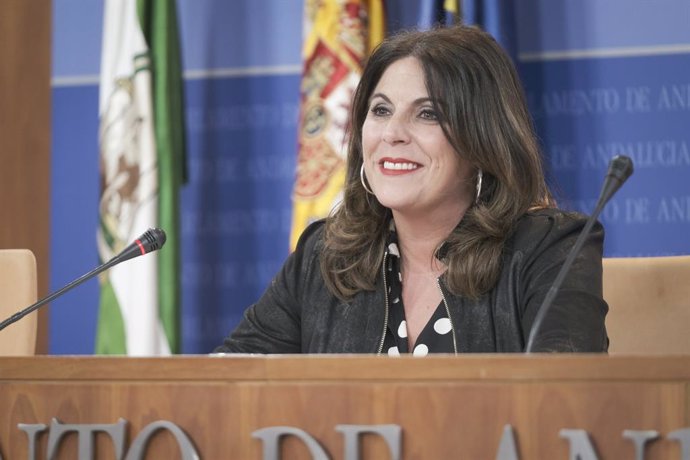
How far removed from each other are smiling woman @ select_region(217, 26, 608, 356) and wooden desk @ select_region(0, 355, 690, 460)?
859 millimetres

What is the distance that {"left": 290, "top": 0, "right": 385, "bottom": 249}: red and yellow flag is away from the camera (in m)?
3.96

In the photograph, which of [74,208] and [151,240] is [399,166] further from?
[74,208]

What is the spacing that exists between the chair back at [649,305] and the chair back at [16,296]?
1416mm

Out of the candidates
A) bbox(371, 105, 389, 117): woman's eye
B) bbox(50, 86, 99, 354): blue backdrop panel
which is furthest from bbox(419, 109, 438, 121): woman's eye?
bbox(50, 86, 99, 354): blue backdrop panel

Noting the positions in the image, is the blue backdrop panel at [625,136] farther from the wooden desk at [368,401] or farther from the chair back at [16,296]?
the wooden desk at [368,401]

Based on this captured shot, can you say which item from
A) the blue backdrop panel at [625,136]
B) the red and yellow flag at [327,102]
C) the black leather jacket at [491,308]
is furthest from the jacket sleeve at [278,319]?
the blue backdrop panel at [625,136]

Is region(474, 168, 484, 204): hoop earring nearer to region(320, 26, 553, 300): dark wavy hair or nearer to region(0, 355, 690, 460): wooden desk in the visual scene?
region(320, 26, 553, 300): dark wavy hair

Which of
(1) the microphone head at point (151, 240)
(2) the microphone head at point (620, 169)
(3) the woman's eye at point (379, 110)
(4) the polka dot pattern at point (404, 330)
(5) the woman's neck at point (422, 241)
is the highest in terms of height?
(3) the woman's eye at point (379, 110)

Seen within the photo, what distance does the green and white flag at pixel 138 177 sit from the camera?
402 cm

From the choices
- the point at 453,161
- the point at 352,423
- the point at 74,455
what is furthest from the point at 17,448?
the point at 453,161

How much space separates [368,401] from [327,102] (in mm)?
2681

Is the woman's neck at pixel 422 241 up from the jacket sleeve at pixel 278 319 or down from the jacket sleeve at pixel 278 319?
up

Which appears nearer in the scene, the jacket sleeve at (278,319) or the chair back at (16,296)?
the jacket sleeve at (278,319)

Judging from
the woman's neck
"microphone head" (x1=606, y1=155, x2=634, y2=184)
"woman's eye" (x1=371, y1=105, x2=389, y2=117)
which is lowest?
the woman's neck
